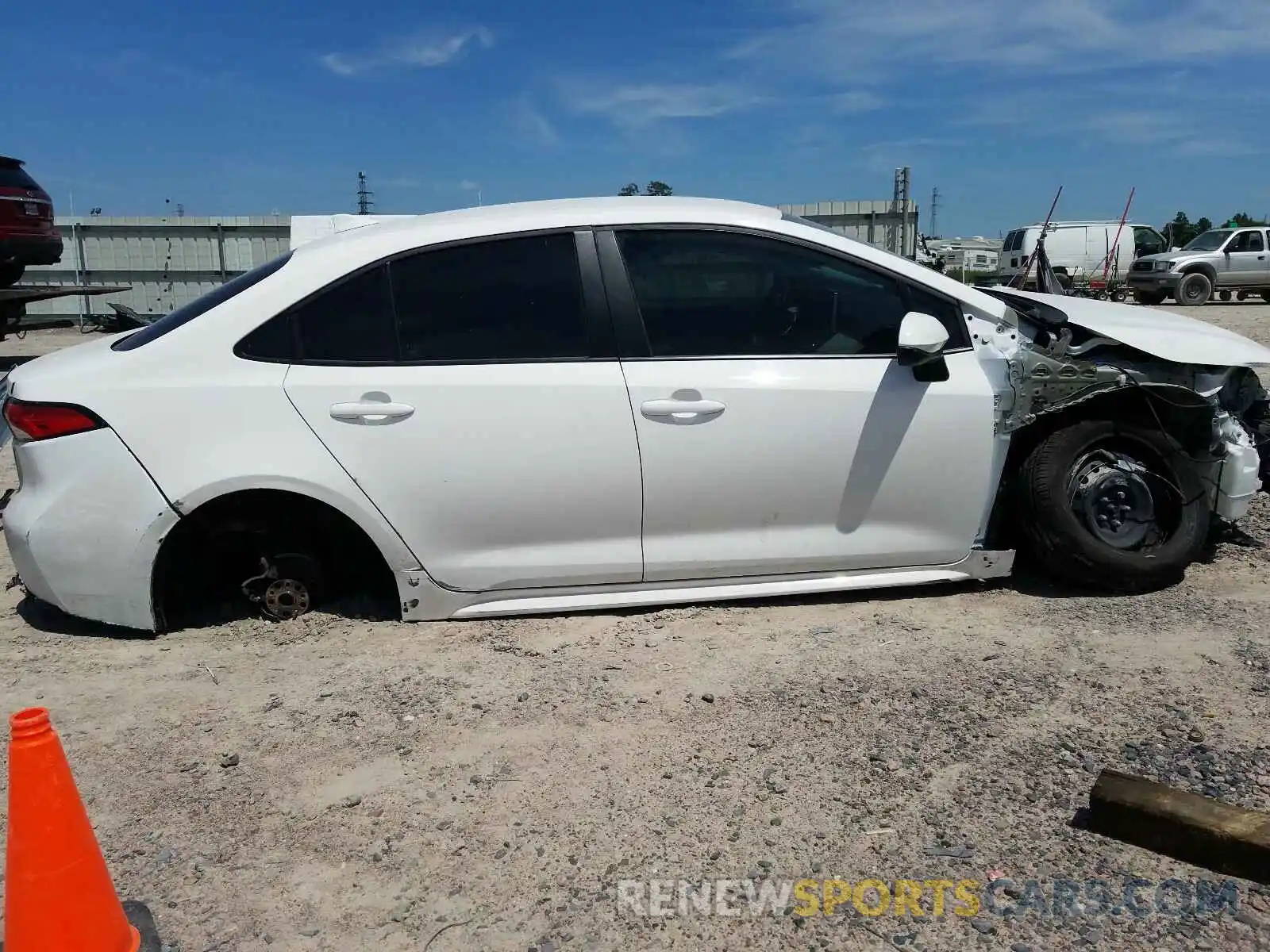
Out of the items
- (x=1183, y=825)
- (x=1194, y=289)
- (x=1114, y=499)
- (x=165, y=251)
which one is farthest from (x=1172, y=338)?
(x=1194, y=289)

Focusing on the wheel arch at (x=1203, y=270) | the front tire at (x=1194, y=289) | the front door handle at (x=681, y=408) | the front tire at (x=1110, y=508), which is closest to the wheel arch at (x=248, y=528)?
the front door handle at (x=681, y=408)

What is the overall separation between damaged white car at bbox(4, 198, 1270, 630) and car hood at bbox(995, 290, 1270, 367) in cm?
2

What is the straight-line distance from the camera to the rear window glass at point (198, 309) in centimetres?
382

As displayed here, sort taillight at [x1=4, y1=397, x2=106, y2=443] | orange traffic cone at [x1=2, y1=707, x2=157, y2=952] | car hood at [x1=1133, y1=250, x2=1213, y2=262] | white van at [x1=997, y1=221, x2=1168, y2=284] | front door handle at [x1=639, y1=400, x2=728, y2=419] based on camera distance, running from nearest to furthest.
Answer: orange traffic cone at [x1=2, y1=707, x2=157, y2=952], taillight at [x1=4, y1=397, x2=106, y2=443], front door handle at [x1=639, y1=400, x2=728, y2=419], car hood at [x1=1133, y1=250, x2=1213, y2=262], white van at [x1=997, y1=221, x2=1168, y2=284]

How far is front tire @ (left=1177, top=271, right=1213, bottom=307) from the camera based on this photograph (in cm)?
2408

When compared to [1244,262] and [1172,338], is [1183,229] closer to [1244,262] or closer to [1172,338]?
[1244,262]

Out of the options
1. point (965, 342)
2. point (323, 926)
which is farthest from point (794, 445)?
point (323, 926)

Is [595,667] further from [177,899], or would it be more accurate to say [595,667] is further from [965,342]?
[965,342]

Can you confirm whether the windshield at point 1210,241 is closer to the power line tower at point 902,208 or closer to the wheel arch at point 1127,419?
the power line tower at point 902,208

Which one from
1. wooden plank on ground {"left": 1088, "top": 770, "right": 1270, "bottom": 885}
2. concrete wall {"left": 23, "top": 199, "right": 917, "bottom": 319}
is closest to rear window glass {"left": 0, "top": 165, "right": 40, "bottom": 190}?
concrete wall {"left": 23, "top": 199, "right": 917, "bottom": 319}

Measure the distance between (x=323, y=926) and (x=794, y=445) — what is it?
7.56ft

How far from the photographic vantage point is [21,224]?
12.2 m

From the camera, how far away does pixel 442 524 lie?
3803 millimetres

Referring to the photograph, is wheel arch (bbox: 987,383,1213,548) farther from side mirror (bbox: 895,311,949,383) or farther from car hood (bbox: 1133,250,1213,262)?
car hood (bbox: 1133,250,1213,262)
